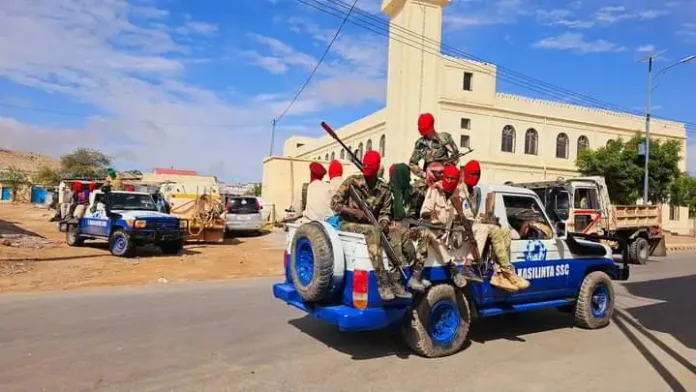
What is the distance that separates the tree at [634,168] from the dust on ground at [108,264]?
2380 centimetres

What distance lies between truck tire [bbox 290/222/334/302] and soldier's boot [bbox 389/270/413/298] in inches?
24.5

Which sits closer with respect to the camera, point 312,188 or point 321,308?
point 321,308

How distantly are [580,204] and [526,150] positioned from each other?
32.8 metres

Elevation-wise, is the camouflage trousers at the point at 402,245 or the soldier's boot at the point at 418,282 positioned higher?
the camouflage trousers at the point at 402,245

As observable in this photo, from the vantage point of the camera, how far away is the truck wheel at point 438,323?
597 centimetres

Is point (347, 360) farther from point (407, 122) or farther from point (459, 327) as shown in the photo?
point (407, 122)

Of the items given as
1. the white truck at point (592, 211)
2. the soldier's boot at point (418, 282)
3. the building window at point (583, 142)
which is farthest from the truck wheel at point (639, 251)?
the building window at point (583, 142)

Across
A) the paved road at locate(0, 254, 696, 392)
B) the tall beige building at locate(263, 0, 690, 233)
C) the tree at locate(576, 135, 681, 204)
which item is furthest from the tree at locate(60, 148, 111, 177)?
the paved road at locate(0, 254, 696, 392)

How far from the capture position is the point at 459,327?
6.27 meters

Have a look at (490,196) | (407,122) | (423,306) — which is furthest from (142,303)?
(407,122)

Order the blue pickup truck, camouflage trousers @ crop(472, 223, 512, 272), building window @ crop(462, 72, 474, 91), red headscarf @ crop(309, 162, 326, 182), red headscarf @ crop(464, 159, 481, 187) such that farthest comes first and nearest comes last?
building window @ crop(462, 72, 474, 91), red headscarf @ crop(309, 162, 326, 182), red headscarf @ crop(464, 159, 481, 187), camouflage trousers @ crop(472, 223, 512, 272), the blue pickup truck

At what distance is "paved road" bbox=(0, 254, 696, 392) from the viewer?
521cm

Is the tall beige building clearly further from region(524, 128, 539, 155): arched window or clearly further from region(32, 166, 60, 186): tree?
region(32, 166, 60, 186): tree

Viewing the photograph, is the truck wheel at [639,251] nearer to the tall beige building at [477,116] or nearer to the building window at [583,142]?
the tall beige building at [477,116]
